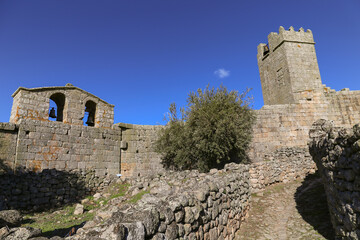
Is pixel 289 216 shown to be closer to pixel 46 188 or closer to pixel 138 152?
pixel 138 152

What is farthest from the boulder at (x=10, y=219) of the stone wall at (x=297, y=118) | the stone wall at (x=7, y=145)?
the stone wall at (x=297, y=118)

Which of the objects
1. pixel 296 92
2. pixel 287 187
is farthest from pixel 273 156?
pixel 296 92

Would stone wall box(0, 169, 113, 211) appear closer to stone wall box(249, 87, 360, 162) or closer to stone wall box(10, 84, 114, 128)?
stone wall box(10, 84, 114, 128)

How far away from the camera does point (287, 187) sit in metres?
11.7

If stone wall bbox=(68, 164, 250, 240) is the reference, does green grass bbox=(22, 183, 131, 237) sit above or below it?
below

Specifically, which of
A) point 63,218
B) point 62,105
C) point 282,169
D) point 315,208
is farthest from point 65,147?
point 282,169

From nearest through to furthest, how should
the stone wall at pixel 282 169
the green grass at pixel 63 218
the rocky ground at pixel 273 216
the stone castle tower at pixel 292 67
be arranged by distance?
the rocky ground at pixel 273 216 → the green grass at pixel 63 218 → the stone wall at pixel 282 169 → the stone castle tower at pixel 292 67

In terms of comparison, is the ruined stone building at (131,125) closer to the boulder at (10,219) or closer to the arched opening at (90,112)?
the arched opening at (90,112)

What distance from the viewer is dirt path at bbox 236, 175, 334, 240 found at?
21.7ft

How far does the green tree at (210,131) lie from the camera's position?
38.9ft

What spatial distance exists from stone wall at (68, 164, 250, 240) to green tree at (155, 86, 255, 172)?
160 inches

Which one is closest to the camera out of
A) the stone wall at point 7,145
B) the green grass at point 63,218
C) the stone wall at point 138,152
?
the green grass at point 63,218

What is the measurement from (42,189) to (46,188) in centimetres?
18

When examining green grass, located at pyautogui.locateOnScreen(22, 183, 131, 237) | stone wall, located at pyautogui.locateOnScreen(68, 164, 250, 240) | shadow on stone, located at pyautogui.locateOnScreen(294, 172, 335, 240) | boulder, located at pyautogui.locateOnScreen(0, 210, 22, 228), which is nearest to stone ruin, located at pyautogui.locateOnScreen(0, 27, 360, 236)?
stone wall, located at pyautogui.locateOnScreen(68, 164, 250, 240)
